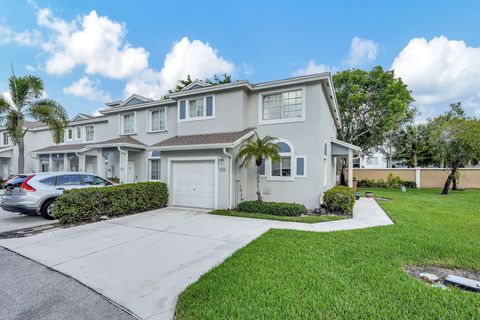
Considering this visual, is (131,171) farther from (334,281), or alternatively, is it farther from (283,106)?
(334,281)

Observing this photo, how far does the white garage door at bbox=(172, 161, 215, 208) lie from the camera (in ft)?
36.2

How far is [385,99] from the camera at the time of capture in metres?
22.9

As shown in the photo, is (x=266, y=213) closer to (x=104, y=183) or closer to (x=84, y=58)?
(x=104, y=183)

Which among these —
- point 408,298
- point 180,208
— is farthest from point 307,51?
point 408,298

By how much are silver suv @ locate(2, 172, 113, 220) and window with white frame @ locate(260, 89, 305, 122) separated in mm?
9179

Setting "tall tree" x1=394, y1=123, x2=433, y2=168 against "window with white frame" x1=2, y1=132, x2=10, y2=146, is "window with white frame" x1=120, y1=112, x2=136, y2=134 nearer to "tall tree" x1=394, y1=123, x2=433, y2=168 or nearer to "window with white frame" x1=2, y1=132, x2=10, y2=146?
"window with white frame" x1=2, y1=132, x2=10, y2=146

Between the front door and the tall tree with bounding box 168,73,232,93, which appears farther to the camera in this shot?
the tall tree with bounding box 168,73,232,93

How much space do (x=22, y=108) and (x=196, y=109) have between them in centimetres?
1271

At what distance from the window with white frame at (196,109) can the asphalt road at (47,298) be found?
9410 mm

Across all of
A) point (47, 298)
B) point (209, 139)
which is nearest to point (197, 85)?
point (209, 139)

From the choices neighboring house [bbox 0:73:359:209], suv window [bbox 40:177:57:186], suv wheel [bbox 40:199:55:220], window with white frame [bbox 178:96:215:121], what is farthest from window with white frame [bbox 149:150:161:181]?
suv wheel [bbox 40:199:55:220]

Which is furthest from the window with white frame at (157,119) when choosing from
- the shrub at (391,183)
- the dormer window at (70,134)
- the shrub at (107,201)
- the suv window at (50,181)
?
the shrub at (391,183)

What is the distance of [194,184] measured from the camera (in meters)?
11.5

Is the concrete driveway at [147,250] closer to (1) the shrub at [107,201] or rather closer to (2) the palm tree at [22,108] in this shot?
(1) the shrub at [107,201]
